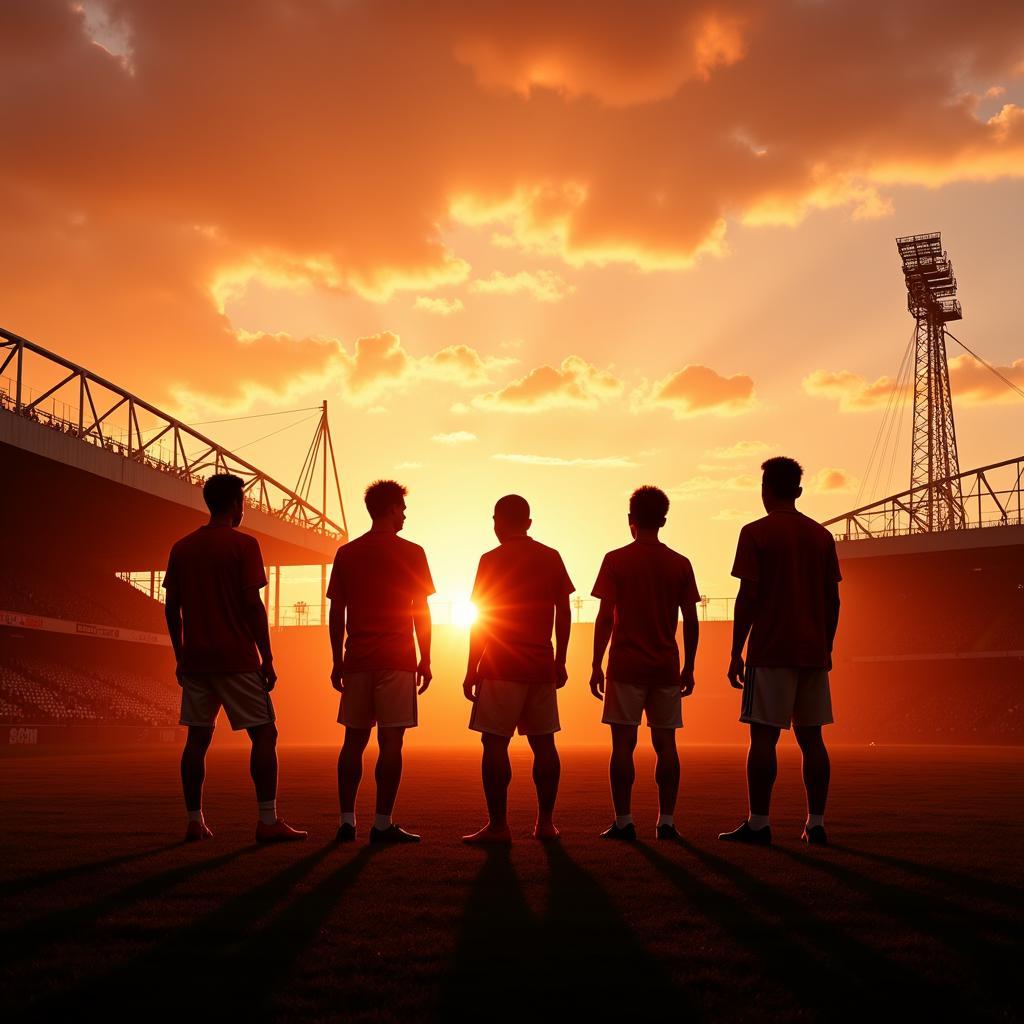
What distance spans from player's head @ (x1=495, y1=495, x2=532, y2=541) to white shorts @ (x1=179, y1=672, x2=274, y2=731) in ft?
5.35

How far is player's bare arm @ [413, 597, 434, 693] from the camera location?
6172mm

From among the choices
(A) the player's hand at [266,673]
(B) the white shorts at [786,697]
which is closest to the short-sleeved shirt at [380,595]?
(A) the player's hand at [266,673]

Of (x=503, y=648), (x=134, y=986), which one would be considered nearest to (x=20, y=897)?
(x=134, y=986)

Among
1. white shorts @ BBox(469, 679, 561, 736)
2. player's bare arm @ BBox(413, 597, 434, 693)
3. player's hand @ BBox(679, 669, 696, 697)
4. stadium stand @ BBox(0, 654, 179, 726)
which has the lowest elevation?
stadium stand @ BBox(0, 654, 179, 726)

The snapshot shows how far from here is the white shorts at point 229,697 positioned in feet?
20.4

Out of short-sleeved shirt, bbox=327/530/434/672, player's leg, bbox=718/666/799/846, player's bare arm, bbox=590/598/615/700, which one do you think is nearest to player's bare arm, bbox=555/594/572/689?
player's bare arm, bbox=590/598/615/700

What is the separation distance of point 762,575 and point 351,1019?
406cm

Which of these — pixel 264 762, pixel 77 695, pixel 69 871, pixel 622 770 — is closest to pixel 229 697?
pixel 264 762

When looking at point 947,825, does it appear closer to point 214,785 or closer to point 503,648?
point 503,648

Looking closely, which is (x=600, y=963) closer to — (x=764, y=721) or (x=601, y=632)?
(x=764, y=721)

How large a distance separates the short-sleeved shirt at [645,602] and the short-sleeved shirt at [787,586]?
427 millimetres

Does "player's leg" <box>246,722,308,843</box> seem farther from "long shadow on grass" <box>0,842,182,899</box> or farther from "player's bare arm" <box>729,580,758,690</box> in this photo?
"player's bare arm" <box>729,580,758,690</box>

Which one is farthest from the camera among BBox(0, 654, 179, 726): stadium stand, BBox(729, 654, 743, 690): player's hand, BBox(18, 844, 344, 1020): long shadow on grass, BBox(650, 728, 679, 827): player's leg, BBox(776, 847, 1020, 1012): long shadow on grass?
BBox(0, 654, 179, 726): stadium stand

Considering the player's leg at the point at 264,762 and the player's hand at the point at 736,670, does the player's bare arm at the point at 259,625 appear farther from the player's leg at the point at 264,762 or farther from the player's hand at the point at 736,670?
the player's hand at the point at 736,670
